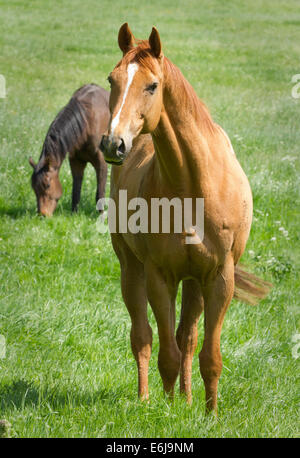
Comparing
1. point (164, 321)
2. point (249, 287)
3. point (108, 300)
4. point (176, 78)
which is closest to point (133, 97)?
point (176, 78)

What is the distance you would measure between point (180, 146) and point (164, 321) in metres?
1.03

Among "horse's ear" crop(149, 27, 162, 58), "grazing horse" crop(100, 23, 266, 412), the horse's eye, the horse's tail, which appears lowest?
the horse's tail

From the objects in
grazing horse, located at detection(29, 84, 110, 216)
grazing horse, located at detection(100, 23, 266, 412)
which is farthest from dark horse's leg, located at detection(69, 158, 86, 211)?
grazing horse, located at detection(100, 23, 266, 412)

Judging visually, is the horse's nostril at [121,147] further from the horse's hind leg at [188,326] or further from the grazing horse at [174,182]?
the horse's hind leg at [188,326]

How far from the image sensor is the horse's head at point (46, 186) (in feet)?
29.4

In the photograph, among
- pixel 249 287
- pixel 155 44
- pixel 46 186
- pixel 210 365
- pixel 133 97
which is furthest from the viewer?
pixel 46 186

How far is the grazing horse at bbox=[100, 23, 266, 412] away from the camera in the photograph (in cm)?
324

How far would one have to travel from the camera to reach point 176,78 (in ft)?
11.6

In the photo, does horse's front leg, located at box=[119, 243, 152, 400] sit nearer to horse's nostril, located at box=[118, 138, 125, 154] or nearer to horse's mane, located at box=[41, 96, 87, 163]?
horse's nostril, located at box=[118, 138, 125, 154]

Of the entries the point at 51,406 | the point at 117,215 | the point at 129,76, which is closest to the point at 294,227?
the point at 117,215

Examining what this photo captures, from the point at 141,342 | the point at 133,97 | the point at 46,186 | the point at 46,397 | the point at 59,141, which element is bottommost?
the point at 46,186

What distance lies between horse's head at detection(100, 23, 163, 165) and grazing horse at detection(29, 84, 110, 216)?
5797 mm

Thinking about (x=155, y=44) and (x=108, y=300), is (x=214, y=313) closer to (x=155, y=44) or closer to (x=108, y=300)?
(x=155, y=44)

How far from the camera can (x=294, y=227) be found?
833cm
